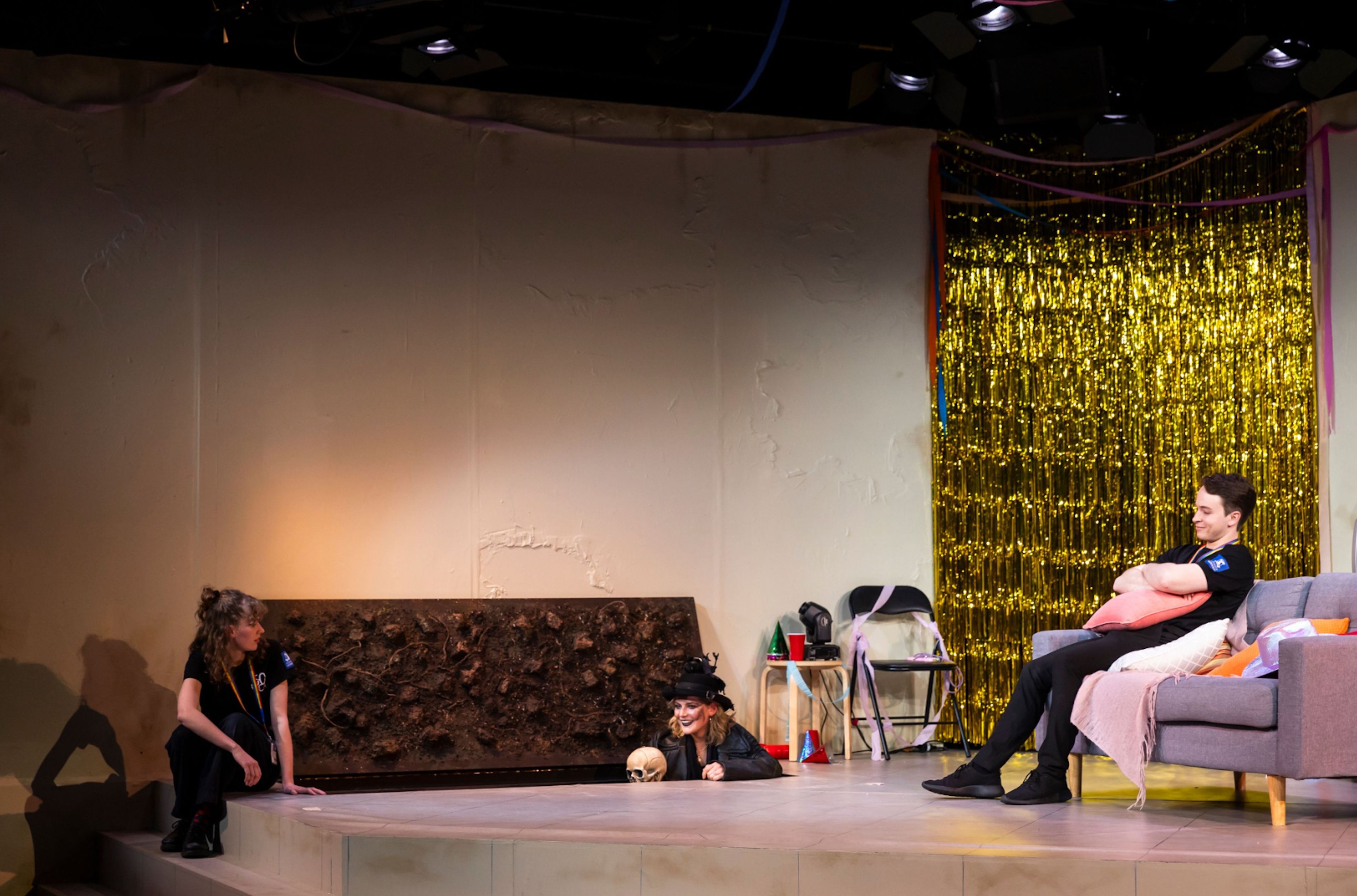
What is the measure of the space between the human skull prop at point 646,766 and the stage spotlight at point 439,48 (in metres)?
2.96

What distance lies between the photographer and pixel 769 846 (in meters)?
3.54

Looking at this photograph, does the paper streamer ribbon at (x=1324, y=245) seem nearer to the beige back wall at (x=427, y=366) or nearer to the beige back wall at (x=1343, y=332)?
the beige back wall at (x=1343, y=332)

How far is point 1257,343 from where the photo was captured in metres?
6.59

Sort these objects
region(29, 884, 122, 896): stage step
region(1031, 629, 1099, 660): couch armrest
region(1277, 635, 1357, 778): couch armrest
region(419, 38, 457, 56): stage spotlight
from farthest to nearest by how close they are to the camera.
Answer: region(419, 38, 457, 56): stage spotlight
region(29, 884, 122, 896): stage step
region(1031, 629, 1099, 660): couch armrest
region(1277, 635, 1357, 778): couch armrest

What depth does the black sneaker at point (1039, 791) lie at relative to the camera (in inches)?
169

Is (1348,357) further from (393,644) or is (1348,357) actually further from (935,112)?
(393,644)

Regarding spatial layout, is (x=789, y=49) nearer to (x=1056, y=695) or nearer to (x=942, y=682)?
(x=942, y=682)

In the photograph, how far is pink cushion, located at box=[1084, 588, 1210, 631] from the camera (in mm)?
4391

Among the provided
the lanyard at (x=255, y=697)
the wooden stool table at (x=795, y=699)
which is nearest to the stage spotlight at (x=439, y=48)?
the lanyard at (x=255, y=697)

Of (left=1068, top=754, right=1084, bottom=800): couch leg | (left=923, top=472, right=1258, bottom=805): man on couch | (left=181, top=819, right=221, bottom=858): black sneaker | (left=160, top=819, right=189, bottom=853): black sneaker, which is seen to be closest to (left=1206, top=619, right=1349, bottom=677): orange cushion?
(left=923, top=472, right=1258, bottom=805): man on couch

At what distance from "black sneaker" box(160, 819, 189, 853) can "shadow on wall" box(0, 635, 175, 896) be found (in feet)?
2.37

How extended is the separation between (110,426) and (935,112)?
159 inches

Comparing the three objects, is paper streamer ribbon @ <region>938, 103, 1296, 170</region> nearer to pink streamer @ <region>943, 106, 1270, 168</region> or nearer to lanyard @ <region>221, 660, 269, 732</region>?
pink streamer @ <region>943, 106, 1270, 168</region>

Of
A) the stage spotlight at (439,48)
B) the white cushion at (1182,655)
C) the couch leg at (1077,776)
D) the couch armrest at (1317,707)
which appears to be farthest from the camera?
the stage spotlight at (439,48)
